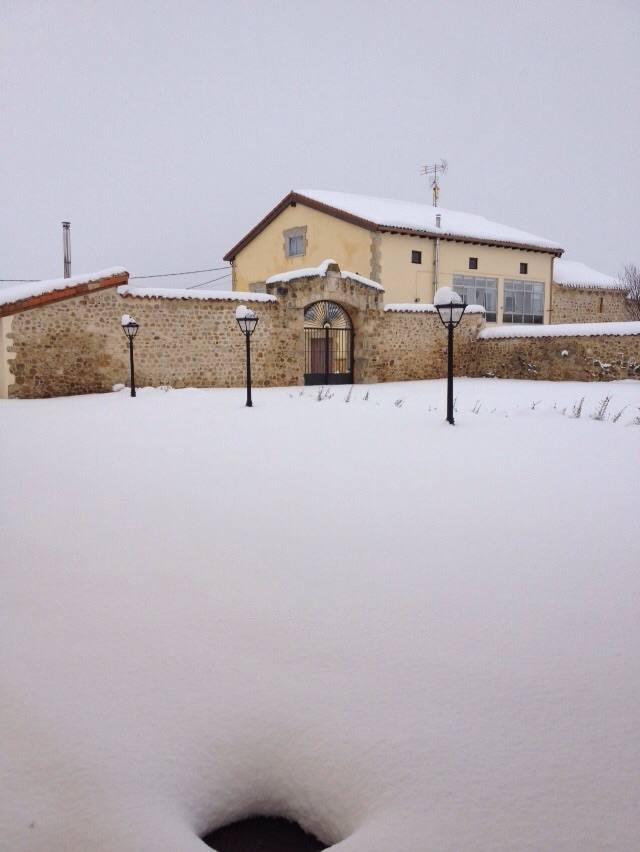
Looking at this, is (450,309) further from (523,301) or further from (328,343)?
(523,301)

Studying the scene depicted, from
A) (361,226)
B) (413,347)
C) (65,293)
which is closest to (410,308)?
(413,347)

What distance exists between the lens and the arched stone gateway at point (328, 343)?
16.3 meters

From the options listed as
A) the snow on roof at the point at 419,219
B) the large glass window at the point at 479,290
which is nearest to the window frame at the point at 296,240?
the snow on roof at the point at 419,219

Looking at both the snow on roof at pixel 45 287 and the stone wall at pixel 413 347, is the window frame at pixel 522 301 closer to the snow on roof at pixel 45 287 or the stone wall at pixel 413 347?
the stone wall at pixel 413 347

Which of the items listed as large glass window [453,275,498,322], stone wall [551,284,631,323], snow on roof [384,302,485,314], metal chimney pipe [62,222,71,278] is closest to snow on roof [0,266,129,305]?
snow on roof [384,302,485,314]

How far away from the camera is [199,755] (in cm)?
165

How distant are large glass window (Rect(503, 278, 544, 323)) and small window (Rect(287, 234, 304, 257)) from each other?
8.06 metres

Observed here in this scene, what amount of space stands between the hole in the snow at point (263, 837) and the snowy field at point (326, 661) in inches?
1.1

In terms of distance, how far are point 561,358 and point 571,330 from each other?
832 mm

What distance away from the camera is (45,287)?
12.5m

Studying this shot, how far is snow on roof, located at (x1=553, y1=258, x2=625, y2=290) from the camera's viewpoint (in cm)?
2492

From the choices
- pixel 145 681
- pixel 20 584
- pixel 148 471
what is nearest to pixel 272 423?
pixel 148 471

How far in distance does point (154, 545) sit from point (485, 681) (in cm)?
198

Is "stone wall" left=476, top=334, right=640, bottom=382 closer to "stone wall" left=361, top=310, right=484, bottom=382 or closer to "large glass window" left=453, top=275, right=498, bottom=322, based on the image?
"stone wall" left=361, top=310, right=484, bottom=382
